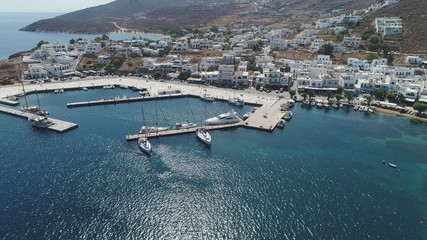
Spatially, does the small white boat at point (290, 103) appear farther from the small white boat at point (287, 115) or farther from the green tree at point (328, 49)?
the green tree at point (328, 49)

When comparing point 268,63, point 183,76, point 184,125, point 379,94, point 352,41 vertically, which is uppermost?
point 352,41

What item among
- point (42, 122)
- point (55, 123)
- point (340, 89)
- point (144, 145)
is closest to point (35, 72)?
point (55, 123)

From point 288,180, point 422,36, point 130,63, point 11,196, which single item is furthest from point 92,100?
point 422,36

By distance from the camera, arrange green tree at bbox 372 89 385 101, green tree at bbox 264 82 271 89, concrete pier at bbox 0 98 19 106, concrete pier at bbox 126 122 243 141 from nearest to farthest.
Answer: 1. concrete pier at bbox 126 122 243 141
2. concrete pier at bbox 0 98 19 106
3. green tree at bbox 372 89 385 101
4. green tree at bbox 264 82 271 89

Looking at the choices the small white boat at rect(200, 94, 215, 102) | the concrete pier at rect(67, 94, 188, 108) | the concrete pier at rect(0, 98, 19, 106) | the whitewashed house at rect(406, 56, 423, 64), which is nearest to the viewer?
the concrete pier at rect(0, 98, 19, 106)

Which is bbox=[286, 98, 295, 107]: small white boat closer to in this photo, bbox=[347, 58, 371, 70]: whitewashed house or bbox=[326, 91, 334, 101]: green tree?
bbox=[326, 91, 334, 101]: green tree

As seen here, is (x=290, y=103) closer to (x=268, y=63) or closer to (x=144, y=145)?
(x=268, y=63)

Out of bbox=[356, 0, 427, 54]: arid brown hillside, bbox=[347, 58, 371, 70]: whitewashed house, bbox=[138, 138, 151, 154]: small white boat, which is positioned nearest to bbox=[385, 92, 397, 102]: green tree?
bbox=[347, 58, 371, 70]: whitewashed house
